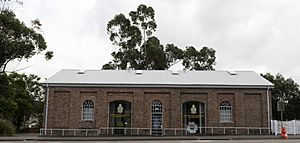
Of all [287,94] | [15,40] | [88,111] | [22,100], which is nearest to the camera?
[15,40]

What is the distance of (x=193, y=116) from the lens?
3553 centimetres

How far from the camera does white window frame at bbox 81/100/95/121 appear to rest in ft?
113

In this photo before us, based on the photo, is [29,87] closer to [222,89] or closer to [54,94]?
[54,94]

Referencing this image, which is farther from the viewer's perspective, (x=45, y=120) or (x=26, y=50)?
(x=45, y=120)

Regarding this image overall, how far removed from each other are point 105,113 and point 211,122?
33.5 feet

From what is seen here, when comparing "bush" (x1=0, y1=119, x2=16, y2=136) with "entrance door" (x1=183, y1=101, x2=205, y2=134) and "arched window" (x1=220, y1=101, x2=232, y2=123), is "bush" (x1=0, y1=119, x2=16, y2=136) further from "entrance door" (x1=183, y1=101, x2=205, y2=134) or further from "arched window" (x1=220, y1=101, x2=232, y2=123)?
"arched window" (x1=220, y1=101, x2=232, y2=123)

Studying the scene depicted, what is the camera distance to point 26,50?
28.3 meters

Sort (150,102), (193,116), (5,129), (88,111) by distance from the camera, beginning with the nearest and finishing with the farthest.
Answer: (5,129) < (88,111) < (150,102) < (193,116)

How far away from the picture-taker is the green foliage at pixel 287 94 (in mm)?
50219

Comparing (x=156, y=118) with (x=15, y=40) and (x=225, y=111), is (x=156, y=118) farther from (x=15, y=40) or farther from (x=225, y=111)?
(x=15, y=40)

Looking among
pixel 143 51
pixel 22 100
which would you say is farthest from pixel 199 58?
pixel 22 100

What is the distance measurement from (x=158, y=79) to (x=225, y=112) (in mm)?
7380

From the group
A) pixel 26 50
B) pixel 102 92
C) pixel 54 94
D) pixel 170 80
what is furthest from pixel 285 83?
pixel 26 50

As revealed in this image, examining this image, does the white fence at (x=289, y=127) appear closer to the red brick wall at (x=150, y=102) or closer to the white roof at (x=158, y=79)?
the red brick wall at (x=150, y=102)
